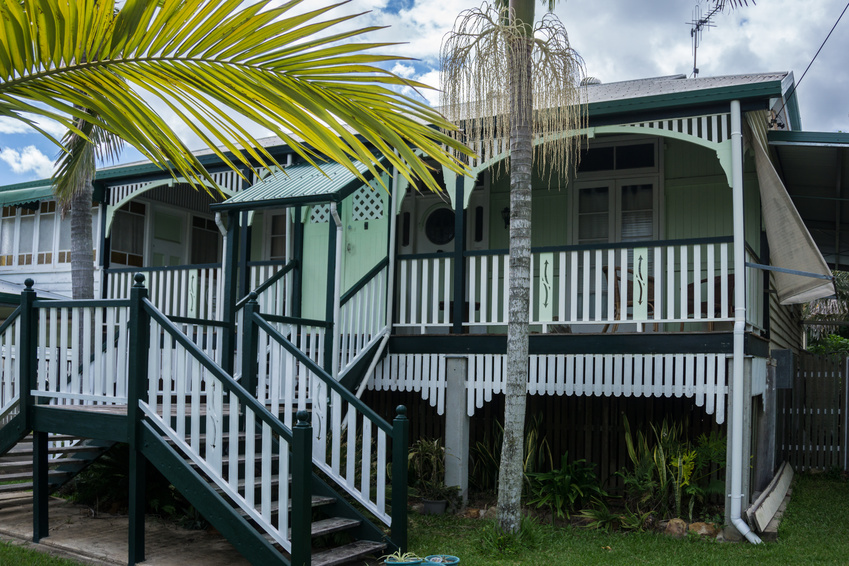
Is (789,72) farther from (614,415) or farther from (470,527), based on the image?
(470,527)

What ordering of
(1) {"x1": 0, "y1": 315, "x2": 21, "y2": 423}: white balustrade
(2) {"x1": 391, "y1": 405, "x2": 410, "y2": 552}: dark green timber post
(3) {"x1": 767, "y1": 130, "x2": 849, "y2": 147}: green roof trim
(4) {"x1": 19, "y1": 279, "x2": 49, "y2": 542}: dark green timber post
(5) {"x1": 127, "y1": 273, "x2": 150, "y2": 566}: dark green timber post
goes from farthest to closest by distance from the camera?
(3) {"x1": 767, "y1": 130, "x2": 849, "y2": 147}: green roof trim, (1) {"x1": 0, "y1": 315, "x2": 21, "y2": 423}: white balustrade, (4) {"x1": 19, "y1": 279, "x2": 49, "y2": 542}: dark green timber post, (2) {"x1": 391, "y1": 405, "x2": 410, "y2": 552}: dark green timber post, (5) {"x1": 127, "y1": 273, "x2": 150, "y2": 566}: dark green timber post

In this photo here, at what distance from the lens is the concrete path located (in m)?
6.35

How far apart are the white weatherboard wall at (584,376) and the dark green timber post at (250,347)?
2.49 m

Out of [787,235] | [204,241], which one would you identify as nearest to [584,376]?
[787,235]

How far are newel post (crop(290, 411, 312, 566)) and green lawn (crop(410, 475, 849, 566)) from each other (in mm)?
1570

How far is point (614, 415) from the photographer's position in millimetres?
9875

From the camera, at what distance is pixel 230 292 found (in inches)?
324

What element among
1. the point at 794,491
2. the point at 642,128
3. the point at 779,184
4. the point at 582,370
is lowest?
the point at 794,491

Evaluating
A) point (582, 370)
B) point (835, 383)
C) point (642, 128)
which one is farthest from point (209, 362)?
point (835, 383)

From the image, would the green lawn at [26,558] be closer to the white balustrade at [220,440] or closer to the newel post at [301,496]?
the white balustrade at [220,440]

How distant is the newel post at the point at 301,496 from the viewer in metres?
5.50

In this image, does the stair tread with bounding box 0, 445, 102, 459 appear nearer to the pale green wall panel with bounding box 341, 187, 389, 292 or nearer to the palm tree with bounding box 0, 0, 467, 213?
the pale green wall panel with bounding box 341, 187, 389, 292

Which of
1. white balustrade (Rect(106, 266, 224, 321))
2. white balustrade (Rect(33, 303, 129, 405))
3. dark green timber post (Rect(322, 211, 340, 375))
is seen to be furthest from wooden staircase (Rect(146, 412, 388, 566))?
white balustrade (Rect(106, 266, 224, 321))

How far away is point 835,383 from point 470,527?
803 centimetres
